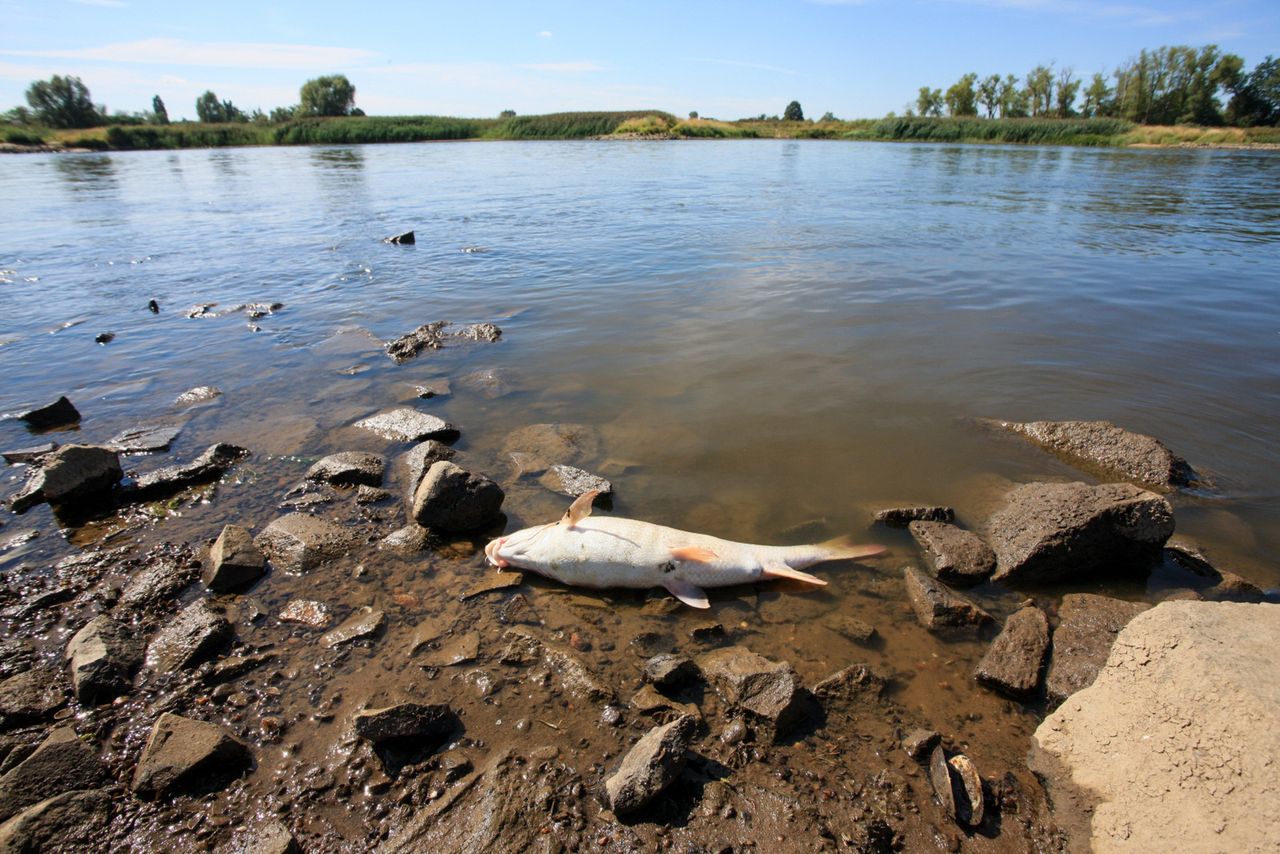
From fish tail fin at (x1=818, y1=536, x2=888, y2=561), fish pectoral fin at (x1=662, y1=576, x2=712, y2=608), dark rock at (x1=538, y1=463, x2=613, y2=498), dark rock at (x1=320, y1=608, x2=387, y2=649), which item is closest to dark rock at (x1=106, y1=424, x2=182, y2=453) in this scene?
dark rock at (x1=320, y1=608, x2=387, y2=649)

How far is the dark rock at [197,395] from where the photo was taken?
786 centimetres

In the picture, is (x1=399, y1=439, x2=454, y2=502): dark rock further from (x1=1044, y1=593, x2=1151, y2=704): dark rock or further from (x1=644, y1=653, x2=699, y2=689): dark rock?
(x1=1044, y1=593, x2=1151, y2=704): dark rock

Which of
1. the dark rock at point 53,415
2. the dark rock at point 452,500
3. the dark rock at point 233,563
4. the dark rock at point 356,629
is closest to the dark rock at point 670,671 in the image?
the dark rock at point 356,629

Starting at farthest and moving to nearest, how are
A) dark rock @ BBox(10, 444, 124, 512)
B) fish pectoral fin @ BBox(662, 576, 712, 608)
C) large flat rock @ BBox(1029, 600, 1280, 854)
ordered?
dark rock @ BBox(10, 444, 124, 512), fish pectoral fin @ BBox(662, 576, 712, 608), large flat rock @ BBox(1029, 600, 1280, 854)

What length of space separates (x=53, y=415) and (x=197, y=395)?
56.3 inches

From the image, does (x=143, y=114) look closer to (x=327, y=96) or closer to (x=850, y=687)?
(x=327, y=96)

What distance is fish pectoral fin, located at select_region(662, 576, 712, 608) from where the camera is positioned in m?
4.49

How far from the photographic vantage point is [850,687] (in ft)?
12.5

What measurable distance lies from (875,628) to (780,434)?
2792 millimetres

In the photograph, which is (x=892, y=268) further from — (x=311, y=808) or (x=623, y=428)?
(x=311, y=808)

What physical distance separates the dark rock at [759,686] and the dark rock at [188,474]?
520 cm

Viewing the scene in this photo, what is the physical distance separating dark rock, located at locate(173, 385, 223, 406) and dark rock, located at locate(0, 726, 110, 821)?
557cm

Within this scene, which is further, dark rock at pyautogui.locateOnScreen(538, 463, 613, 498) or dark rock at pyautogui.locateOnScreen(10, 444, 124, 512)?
dark rock at pyautogui.locateOnScreen(538, 463, 613, 498)

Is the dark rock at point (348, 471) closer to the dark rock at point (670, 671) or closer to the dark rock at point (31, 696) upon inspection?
the dark rock at point (31, 696)
